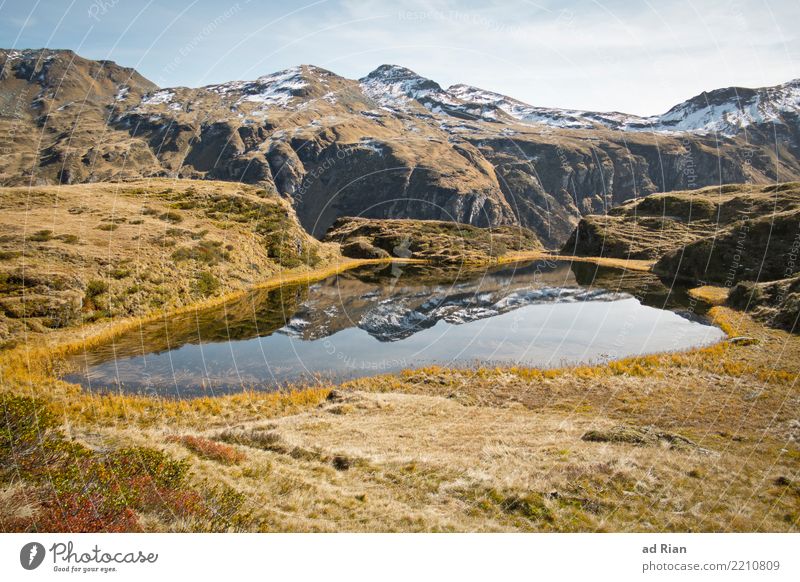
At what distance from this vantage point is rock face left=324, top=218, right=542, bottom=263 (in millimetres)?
128625

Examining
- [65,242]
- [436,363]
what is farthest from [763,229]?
[65,242]

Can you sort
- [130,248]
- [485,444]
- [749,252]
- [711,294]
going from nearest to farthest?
[485,444] → [130,248] → [711,294] → [749,252]

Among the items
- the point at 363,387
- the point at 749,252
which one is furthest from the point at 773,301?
the point at 363,387

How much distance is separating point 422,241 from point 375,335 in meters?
99.5

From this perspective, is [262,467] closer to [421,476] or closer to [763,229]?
[421,476]

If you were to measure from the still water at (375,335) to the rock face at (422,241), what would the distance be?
52251 mm

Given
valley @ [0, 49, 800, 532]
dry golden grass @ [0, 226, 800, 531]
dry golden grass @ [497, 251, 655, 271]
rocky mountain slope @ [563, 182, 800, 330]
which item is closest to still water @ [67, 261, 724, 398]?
valley @ [0, 49, 800, 532]

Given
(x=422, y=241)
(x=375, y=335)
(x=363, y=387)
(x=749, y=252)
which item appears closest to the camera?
(x=363, y=387)

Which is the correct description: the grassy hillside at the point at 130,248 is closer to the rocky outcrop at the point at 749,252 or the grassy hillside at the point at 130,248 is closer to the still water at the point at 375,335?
the still water at the point at 375,335

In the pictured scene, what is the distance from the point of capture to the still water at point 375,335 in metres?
31.9

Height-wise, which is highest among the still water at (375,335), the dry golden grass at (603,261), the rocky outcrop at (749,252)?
the rocky outcrop at (749,252)

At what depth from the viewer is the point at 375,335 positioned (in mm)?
46438

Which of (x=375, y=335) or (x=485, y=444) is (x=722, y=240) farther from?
(x=485, y=444)

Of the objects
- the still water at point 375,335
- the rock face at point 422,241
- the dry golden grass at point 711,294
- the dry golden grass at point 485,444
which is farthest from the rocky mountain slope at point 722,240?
the rock face at point 422,241
